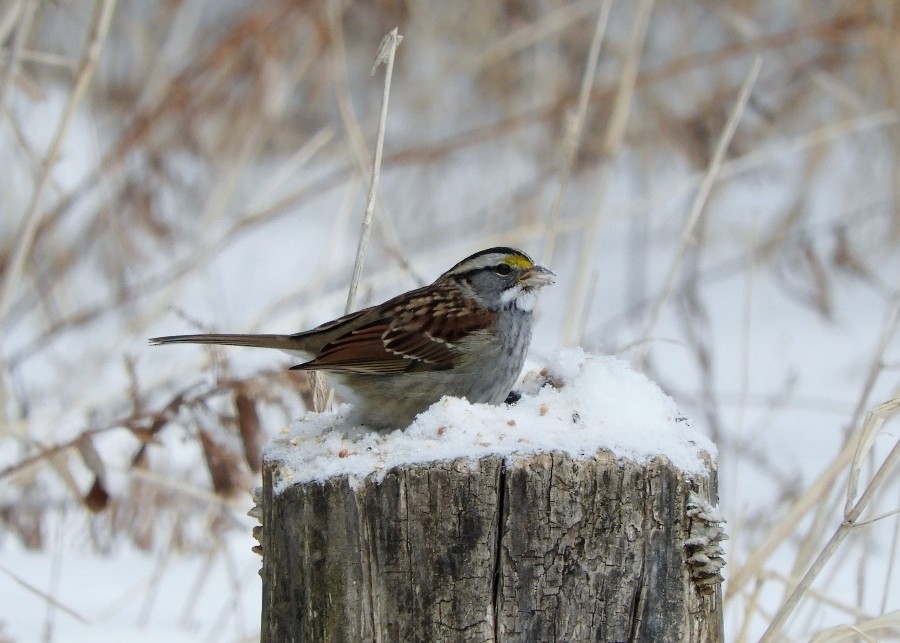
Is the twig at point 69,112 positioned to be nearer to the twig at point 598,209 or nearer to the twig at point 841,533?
the twig at point 598,209

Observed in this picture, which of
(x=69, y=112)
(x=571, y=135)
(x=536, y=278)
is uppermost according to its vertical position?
(x=69, y=112)

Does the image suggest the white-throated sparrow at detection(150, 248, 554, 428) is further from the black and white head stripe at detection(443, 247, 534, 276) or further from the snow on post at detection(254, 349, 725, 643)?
the snow on post at detection(254, 349, 725, 643)

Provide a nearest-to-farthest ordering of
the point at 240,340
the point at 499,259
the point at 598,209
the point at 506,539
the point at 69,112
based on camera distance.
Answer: the point at 506,539 < the point at 240,340 < the point at 499,259 < the point at 69,112 < the point at 598,209

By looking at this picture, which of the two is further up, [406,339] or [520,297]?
[520,297]

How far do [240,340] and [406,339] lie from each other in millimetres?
413

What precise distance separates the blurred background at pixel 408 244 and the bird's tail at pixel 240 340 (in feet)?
0.40

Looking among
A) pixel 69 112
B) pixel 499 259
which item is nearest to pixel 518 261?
pixel 499 259

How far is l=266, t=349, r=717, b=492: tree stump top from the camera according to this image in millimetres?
1823

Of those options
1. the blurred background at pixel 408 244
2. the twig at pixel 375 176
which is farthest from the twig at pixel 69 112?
the twig at pixel 375 176

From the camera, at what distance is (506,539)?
5.78ft

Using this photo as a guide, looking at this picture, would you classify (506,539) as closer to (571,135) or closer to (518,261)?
(518,261)

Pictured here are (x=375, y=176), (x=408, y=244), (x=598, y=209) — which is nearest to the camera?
(x=375, y=176)

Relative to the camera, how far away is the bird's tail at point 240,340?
2.82 meters

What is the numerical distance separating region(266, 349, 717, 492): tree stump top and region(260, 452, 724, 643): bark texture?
0.08 feet
